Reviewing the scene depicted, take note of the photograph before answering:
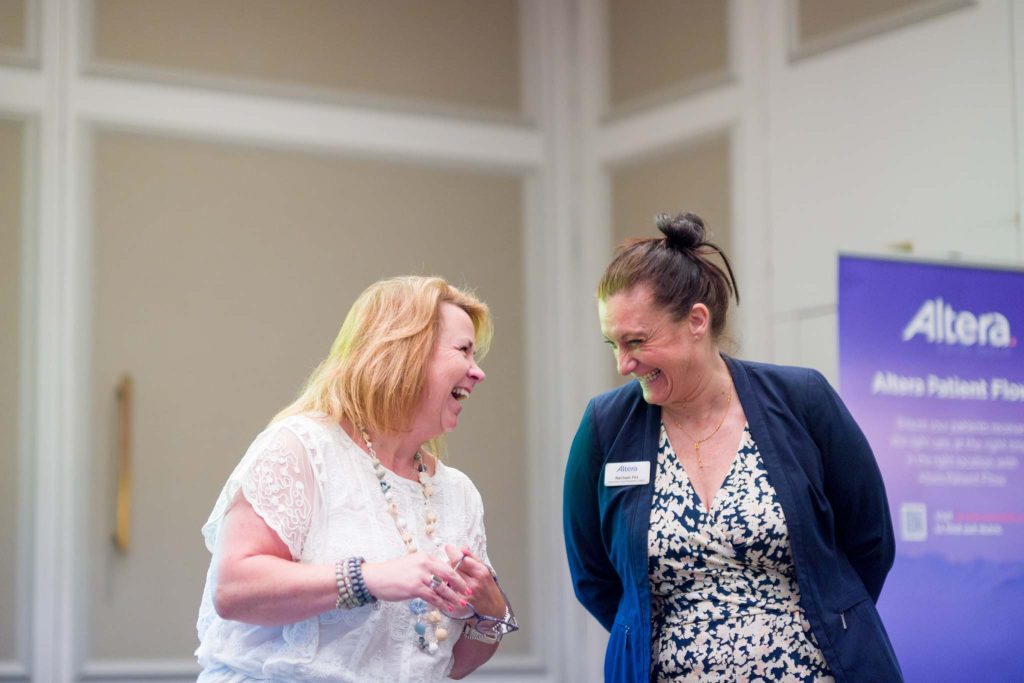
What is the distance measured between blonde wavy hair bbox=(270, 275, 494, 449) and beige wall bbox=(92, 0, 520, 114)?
11.6ft

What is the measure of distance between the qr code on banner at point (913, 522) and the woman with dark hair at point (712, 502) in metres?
1.31

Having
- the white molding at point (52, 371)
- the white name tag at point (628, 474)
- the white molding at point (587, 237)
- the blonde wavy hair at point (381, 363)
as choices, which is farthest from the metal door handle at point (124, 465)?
the white name tag at point (628, 474)

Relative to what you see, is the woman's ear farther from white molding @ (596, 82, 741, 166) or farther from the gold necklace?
white molding @ (596, 82, 741, 166)

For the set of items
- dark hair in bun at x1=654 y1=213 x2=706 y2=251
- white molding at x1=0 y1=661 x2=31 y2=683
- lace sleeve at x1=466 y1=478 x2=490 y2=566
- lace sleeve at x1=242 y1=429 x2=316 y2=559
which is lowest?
white molding at x1=0 y1=661 x2=31 y2=683

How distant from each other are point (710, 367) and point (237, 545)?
38.4 inches

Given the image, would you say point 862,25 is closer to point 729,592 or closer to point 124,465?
point 729,592

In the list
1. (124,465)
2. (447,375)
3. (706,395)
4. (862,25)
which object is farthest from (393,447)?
(862,25)

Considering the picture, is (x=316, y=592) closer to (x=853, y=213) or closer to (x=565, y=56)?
(x=853, y=213)

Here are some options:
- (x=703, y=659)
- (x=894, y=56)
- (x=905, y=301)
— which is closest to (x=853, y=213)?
(x=894, y=56)

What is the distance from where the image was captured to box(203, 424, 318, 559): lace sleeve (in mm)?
2092

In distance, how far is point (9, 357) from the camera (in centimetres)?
513

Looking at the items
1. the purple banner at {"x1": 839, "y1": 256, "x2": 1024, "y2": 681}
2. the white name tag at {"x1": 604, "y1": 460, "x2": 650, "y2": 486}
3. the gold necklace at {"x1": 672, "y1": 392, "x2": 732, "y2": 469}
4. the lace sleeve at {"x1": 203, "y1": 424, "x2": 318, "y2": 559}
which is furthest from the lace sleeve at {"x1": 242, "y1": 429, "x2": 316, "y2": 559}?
the purple banner at {"x1": 839, "y1": 256, "x2": 1024, "y2": 681}

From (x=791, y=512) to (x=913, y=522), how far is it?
160cm

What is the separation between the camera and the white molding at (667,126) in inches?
218
